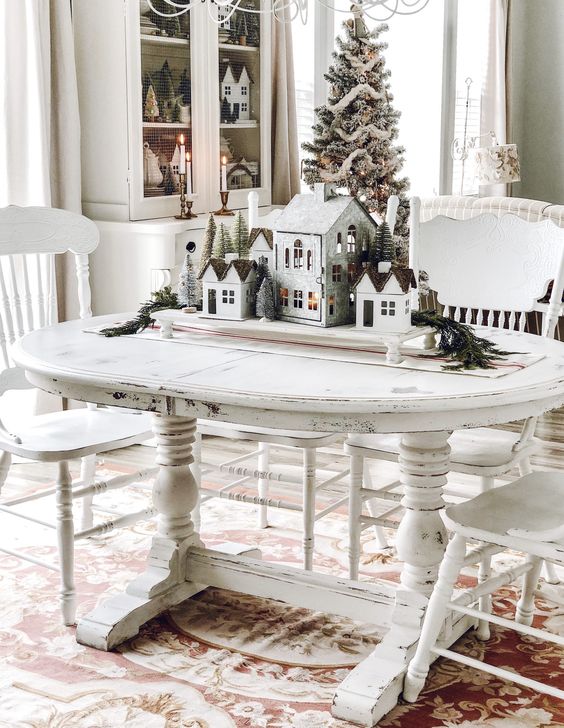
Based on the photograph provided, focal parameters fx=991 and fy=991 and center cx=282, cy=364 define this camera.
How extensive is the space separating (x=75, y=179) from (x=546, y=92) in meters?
5.85

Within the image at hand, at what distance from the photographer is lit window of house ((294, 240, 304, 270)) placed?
7.24 feet

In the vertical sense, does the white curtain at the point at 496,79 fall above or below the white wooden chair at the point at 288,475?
above

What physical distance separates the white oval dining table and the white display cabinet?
1.34 meters

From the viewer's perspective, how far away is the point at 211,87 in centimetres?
420

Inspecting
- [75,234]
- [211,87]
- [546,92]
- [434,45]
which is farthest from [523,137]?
[75,234]

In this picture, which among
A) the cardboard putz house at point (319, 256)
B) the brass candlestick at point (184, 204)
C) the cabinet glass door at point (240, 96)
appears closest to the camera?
the cardboard putz house at point (319, 256)

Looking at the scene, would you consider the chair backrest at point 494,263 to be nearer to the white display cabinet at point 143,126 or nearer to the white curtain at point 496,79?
the white display cabinet at point 143,126

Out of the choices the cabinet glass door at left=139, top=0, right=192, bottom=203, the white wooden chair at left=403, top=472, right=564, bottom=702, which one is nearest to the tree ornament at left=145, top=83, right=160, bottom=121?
the cabinet glass door at left=139, top=0, right=192, bottom=203

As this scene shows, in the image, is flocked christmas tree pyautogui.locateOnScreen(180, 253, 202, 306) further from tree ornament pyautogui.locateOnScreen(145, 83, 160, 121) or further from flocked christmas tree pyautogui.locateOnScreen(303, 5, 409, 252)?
flocked christmas tree pyautogui.locateOnScreen(303, 5, 409, 252)

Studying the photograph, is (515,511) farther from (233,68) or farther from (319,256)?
(233,68)

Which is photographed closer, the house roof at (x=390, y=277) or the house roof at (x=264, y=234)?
the house roof at (x=390, y=277)

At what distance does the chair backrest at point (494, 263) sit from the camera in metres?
2.59

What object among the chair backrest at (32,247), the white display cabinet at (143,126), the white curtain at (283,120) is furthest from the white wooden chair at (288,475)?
the white curtain at (283,120)

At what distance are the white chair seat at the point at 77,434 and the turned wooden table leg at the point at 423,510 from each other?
791 mm
